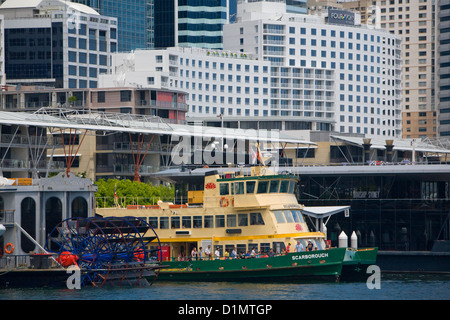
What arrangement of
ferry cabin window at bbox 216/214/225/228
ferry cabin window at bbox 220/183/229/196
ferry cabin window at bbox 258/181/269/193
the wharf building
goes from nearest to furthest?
ferry cabin window at bbox 258/181/269/193, ferry cabin window at bbox 216/214/225/228, ferry cabin window at bbox 220/183/229/196, the wharf building

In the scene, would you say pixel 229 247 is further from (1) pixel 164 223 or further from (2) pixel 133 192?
(2) pixel 133 192

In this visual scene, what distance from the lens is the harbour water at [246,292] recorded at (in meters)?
57.6

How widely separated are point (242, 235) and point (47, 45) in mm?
123172

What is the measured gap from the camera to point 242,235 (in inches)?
2682

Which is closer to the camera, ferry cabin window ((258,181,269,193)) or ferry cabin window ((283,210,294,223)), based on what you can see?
ferry cabin window ((283,210,294,223))

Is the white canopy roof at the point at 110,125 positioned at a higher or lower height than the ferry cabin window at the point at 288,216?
higher

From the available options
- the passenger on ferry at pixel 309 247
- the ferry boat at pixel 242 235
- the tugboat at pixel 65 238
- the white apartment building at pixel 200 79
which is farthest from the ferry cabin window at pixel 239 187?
the white apartment building at pixel 200 79

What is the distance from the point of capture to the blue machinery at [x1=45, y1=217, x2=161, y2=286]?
63.2 metres

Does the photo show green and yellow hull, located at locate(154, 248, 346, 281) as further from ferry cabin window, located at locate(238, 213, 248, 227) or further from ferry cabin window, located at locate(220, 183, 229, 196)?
ferry cabin window, located at locate(220, 183, 229, 196)

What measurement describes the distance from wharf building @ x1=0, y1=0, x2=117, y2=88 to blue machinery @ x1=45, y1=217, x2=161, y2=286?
391ft

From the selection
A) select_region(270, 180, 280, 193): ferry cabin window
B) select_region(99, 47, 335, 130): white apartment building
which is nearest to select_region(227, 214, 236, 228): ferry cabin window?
select_region(270, 180, 280, 193): ferry cabin window

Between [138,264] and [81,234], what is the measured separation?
434 cm

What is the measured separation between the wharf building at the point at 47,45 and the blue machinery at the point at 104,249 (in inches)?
4696

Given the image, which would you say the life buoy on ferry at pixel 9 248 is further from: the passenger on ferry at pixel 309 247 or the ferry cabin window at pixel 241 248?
the passenger on ferry at pixel 309 247
